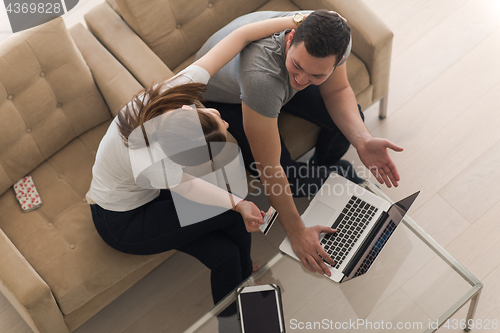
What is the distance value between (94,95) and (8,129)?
1.10 feet

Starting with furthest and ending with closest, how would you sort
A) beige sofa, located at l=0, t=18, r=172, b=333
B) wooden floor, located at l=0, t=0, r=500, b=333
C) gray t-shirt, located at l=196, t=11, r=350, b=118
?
wooden floor, located at l=0, t=0, r=500, b=333, beige sofa, located at l=0, t=18, r=172, b=333, gray t-shirt, located at l=196, t=11, r=350, b=118

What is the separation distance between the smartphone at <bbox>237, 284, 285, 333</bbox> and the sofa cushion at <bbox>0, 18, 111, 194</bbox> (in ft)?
Answer: 3.09

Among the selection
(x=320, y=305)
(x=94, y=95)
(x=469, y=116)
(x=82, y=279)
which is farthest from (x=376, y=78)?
(x=82, y=279)

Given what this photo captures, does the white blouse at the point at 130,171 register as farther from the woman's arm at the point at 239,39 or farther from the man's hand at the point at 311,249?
the man's hand at the point at 311,249

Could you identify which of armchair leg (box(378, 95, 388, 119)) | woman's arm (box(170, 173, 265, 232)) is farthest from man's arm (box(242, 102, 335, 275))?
armchair leg (box(378, 95, 388, 119))

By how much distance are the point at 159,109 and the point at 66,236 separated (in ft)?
2.31

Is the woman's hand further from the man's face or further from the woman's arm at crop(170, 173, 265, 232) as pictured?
the man's face

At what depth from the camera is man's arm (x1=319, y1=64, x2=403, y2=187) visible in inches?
62.7

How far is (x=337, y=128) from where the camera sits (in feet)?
5.83

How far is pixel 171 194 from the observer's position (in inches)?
63.0

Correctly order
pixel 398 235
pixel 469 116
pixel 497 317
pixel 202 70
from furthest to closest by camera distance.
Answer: pixel 469 116 → pixel 497 317 → pixel 398 235 → pixel 202 70

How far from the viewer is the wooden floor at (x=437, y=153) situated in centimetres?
189

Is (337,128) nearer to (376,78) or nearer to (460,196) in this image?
(376,78)

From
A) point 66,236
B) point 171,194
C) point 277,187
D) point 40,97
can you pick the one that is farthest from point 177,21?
point 66,236
